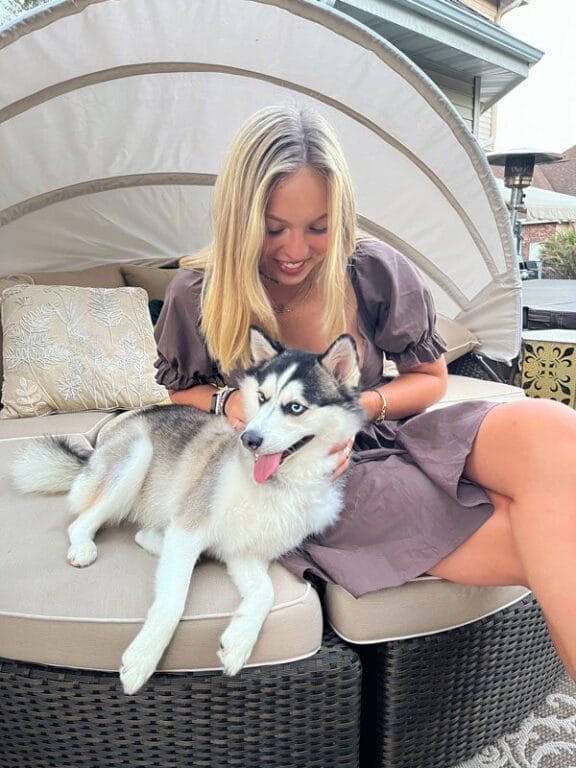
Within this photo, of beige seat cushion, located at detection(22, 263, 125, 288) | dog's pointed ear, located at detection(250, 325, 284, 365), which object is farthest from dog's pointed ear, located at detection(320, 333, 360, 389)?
beige seat cushion, located at detection(22, 263, 125, 288)

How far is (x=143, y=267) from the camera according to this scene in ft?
11.1

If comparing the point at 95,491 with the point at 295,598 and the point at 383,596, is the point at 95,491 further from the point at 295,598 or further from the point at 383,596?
the point at 383,596

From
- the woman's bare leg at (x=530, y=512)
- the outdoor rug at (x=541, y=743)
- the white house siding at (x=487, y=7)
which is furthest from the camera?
the white house siding at (x=487, y=7)

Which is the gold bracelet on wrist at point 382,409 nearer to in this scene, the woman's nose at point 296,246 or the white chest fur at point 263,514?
the white chest fur at point 263,514

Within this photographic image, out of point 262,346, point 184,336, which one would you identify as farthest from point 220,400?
point 262,346

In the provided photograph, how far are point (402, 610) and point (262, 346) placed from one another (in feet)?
2.34

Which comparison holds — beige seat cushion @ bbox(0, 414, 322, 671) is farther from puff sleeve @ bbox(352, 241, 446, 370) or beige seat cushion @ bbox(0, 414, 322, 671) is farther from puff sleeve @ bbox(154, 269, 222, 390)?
puff sleeve @ bbox(352, 241, 446, 370)

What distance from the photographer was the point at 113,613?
1265 millimetres

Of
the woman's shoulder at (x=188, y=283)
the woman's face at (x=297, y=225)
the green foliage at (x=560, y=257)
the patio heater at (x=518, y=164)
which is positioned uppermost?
the patio heater at (x=518, y=164)

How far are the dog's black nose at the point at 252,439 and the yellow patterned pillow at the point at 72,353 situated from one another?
5.47 ft

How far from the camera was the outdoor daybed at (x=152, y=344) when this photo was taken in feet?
4.28

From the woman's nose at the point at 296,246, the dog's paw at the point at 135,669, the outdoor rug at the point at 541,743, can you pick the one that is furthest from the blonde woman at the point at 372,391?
the outdoor rug at the point at 541,743

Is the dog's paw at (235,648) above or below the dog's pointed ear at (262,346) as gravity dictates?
below

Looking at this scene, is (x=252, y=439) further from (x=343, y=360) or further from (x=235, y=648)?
(x=235, y=648)
